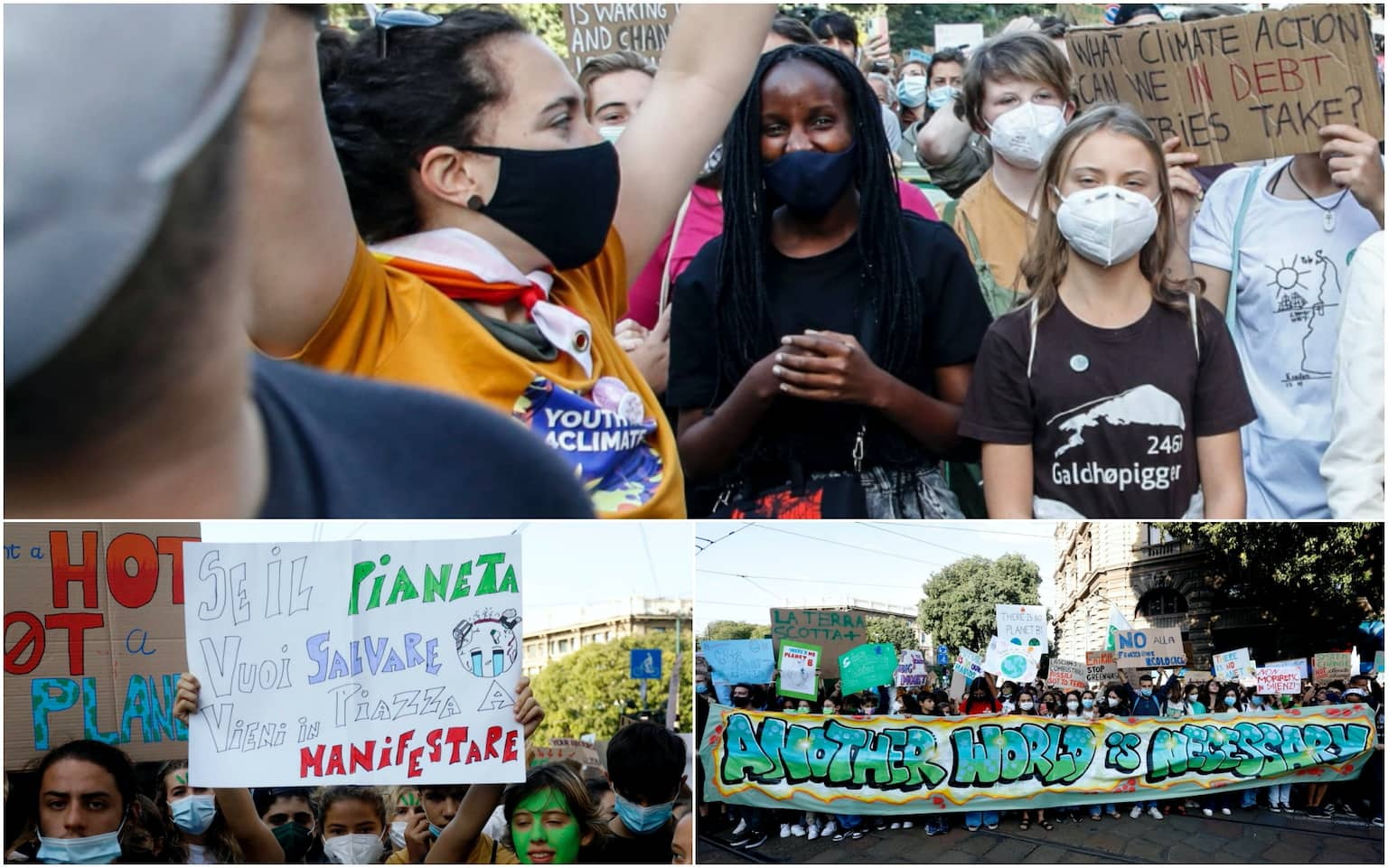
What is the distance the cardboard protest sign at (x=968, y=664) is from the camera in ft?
17.4

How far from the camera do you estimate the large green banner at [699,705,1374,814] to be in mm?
5250

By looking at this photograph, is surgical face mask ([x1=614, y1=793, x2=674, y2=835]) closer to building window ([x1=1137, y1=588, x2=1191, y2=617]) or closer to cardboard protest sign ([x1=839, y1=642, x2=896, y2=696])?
cardboard protest sign ([x1=839, y1=642, x2=896, y2=696])

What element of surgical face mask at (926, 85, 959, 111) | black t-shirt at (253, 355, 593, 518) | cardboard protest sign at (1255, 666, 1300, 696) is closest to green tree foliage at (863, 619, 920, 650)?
black t-shirt at (253, 355, 593, 518)

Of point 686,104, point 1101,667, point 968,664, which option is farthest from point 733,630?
point 686,104

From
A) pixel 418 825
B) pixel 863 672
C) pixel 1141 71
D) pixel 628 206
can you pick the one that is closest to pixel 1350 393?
pixel 1141 71

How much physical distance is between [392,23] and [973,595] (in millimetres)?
3025

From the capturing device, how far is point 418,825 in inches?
201

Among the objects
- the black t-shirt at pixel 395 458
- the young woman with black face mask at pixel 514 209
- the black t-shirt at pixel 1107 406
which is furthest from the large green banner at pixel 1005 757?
the black t-shirt at pixel 395 458

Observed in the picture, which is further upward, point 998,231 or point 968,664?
point 998,231

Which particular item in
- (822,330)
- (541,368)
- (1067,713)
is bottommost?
(1067,713)

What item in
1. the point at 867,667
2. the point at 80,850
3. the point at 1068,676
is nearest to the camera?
the point at 80,850

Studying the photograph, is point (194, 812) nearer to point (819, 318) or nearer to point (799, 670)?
point (799, 670)

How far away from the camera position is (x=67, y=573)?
4.84 m

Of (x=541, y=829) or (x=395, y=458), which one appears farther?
(x=541, y=829)
